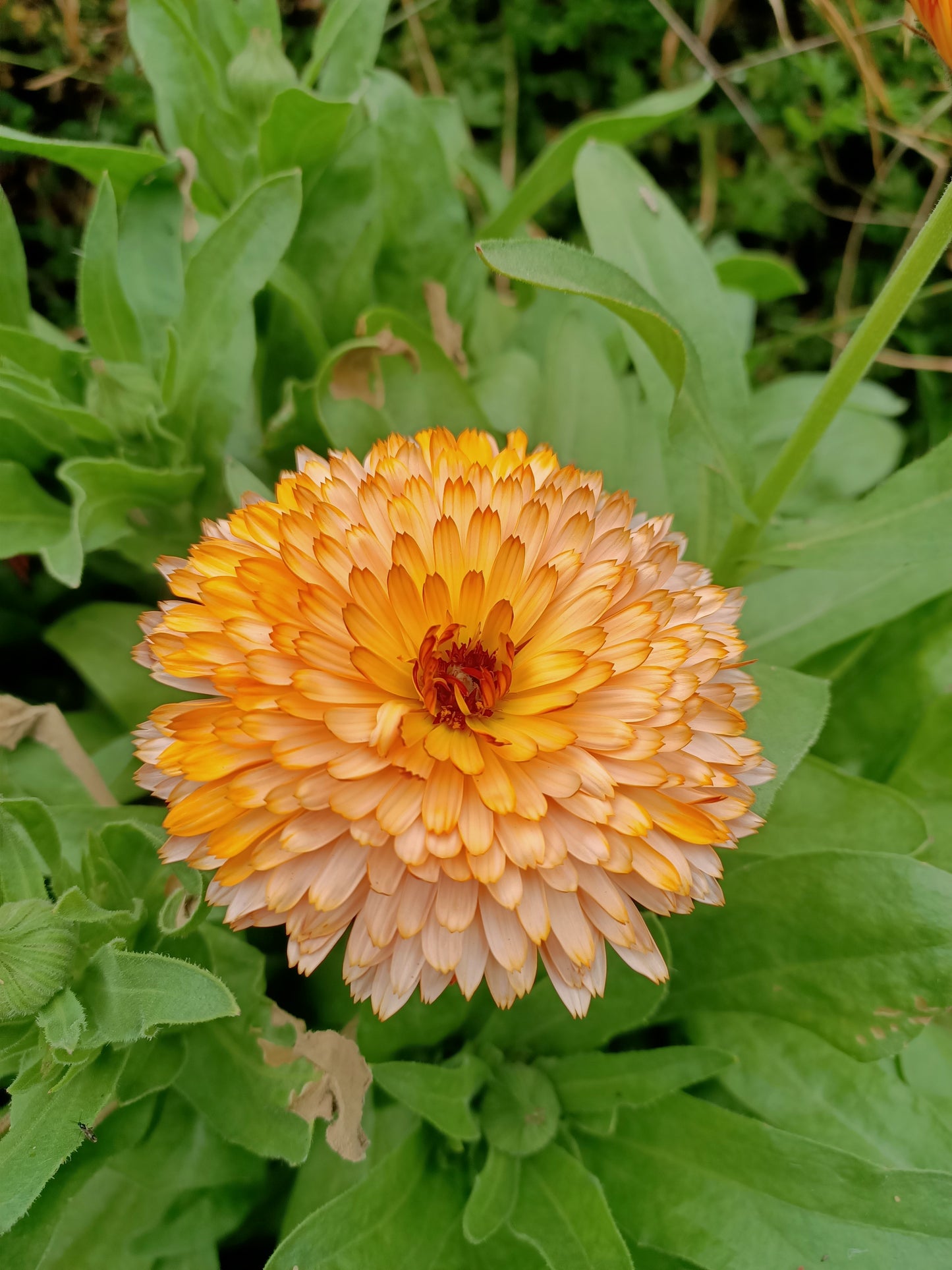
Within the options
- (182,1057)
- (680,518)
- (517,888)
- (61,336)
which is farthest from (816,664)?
(61,336)

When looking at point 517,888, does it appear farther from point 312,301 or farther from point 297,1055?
point 312,301

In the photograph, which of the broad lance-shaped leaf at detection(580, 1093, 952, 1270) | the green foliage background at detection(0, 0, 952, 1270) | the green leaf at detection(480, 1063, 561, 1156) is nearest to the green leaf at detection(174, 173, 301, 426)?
the green foliage background at detection(0, 0, 952, 1270)

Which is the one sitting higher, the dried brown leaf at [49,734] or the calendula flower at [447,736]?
the calendula flower at [447,736]

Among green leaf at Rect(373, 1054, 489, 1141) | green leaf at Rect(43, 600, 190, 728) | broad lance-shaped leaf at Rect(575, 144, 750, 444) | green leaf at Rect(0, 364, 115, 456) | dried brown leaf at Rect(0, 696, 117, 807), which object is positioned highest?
broad lance-shaped leaf at Rect(575, 144, 750, 444)

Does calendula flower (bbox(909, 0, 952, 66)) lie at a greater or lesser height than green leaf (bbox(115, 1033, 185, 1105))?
greater

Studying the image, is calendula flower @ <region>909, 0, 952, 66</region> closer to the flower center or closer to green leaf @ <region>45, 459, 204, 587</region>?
the flower center

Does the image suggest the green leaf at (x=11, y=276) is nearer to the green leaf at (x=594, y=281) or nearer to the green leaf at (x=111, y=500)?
the green leaf at (x=111, y=500)

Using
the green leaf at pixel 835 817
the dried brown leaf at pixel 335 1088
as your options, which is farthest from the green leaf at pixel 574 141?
the dried brown leaf at pixel 335 1088
